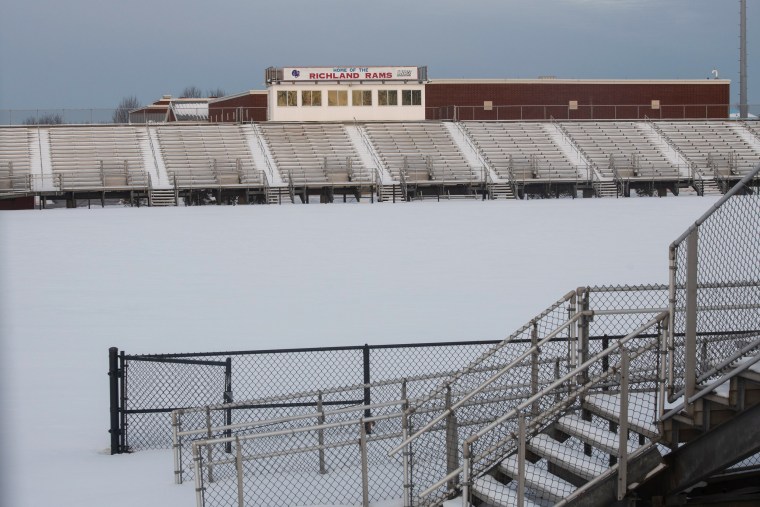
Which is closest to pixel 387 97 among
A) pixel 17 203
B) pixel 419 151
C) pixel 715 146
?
pixel 419 151

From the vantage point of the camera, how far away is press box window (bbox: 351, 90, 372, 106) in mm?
58009

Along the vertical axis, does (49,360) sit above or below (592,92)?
below

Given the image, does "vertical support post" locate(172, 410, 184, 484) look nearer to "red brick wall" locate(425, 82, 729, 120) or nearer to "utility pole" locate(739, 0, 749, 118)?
"red brick wall" locate(425, 82, 729, 120)

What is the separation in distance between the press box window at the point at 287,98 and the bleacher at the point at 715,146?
21.3 meters

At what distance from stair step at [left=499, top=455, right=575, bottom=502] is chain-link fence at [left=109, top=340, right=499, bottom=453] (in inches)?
82.0

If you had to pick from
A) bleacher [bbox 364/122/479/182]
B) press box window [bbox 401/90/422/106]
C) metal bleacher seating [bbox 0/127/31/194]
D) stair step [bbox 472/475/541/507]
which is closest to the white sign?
press box window [bbox 401/90/422/106]

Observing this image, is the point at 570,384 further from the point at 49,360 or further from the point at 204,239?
the point at 204,239

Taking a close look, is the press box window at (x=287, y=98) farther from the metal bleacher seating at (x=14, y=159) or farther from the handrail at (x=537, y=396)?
the handrail at (x=537, y=396)

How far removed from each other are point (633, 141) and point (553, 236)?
100.0ft

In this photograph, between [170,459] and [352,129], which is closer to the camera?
[170,459]

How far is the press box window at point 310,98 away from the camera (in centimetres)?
5781

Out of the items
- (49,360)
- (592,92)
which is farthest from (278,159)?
(49,360)

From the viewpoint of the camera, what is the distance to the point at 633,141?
5759 cm

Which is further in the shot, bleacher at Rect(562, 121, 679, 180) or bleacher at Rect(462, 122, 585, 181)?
bleacher at Rect(562, 121, 679, 180)
